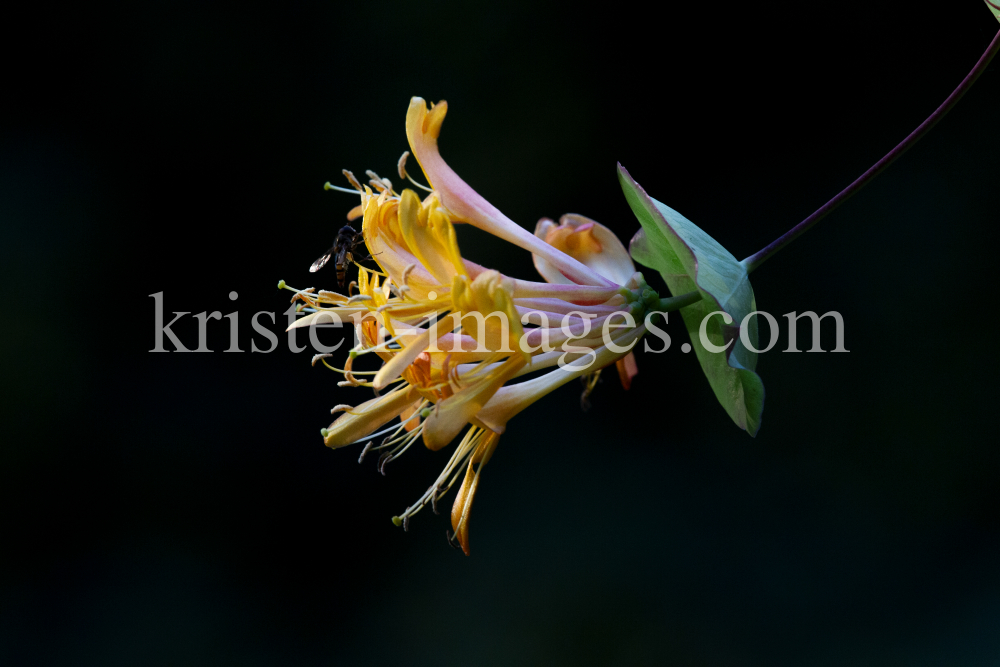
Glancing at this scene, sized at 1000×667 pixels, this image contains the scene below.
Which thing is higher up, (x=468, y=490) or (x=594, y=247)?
(x=594, y=247)

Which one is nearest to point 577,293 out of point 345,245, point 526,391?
point 526,391

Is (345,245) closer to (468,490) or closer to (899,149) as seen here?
(468,490)

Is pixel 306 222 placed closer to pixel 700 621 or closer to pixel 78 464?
pixel 78 464

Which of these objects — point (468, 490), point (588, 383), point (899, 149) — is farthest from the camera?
point (588, 383)

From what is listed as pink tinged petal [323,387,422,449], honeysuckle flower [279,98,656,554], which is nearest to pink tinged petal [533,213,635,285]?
honeysuckle flower [279,98,656,554]

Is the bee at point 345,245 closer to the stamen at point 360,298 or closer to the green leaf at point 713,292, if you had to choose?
the stamen at point 360,298

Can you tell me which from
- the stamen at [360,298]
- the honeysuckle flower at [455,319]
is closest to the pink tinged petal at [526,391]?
the honeysuckle flower at [455,319]

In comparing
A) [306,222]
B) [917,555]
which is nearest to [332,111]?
[306,222]
